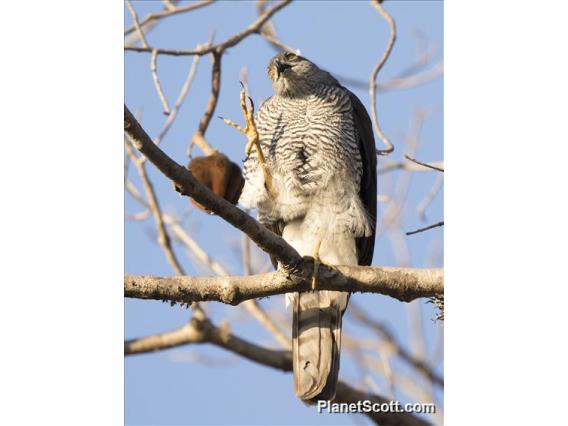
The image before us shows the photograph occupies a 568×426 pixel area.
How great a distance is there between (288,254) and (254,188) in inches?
35.4

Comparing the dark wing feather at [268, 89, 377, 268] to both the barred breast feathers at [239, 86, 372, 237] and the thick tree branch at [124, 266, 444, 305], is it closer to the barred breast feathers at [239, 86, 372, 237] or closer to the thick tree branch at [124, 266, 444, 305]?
the barred breast feathers at [239, 86, 372, 237]

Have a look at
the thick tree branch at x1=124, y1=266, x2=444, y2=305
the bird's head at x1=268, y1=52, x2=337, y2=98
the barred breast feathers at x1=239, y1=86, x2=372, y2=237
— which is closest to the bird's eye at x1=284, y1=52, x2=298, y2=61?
the bird's head at x1=268, y1=52, x2=337, y2=98

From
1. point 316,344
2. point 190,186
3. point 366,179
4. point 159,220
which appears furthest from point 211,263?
point 190,186

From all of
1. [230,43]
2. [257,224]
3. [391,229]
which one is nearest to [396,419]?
[391,229]

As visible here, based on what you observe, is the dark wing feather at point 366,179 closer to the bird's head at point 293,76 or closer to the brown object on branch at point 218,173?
the bird's head at point 293,76

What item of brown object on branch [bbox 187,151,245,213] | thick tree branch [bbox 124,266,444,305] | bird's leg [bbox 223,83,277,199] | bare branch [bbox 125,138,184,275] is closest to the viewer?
thick tree branch [bbox 124,266,444,305]

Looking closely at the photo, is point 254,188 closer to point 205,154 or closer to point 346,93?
→ point 205,154

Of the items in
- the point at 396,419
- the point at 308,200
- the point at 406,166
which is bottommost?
the point at 396,419

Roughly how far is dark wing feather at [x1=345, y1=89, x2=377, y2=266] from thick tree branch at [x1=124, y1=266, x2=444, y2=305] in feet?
3.04

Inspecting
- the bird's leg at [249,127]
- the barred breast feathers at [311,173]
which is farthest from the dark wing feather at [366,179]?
the bird's leg at [249,127]

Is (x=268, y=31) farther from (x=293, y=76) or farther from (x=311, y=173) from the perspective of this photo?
(x=311, y=173)

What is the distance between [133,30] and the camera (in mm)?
4852

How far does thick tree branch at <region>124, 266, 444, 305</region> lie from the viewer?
3.43 meters

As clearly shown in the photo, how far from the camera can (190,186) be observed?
2873mm
